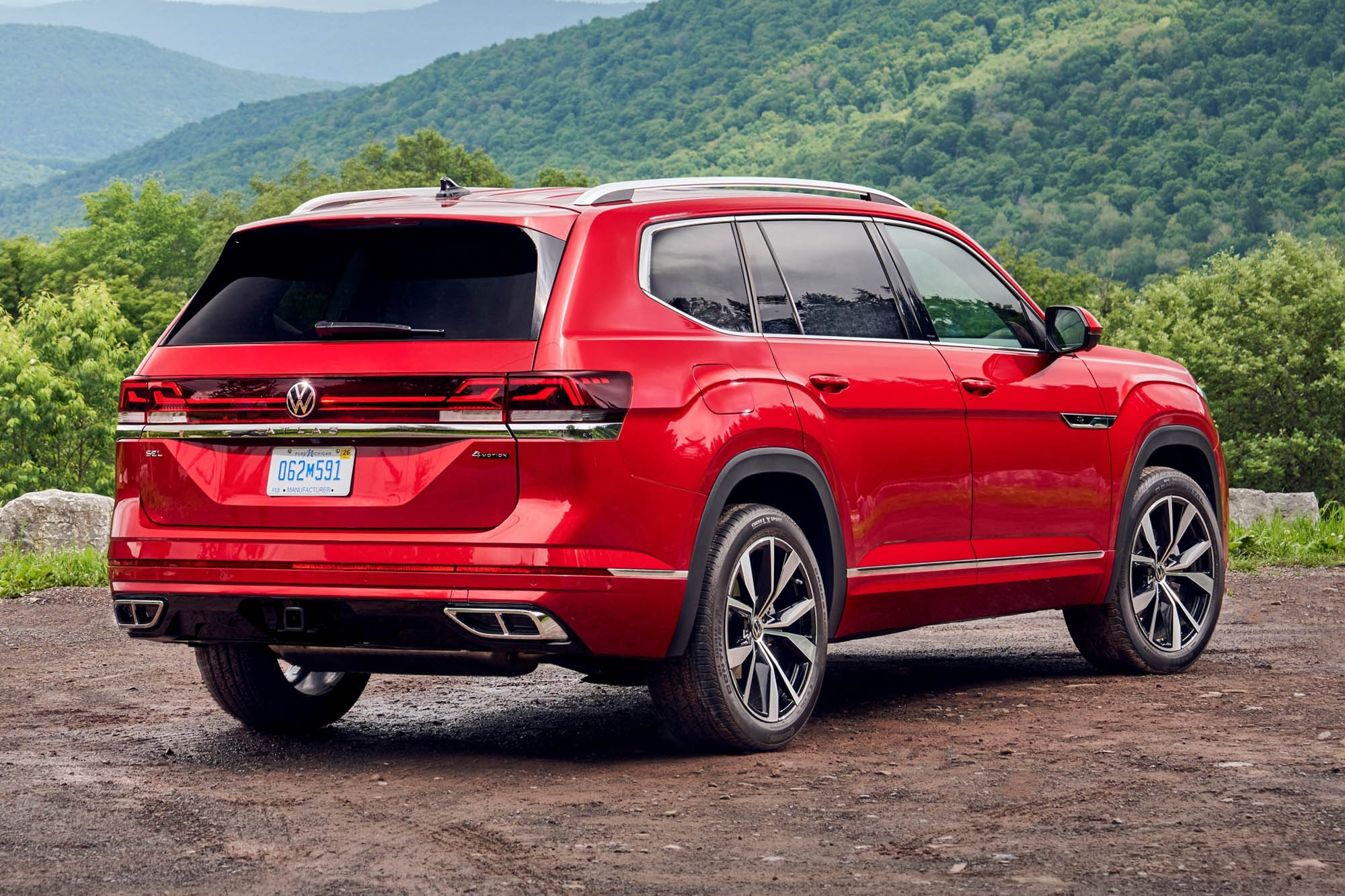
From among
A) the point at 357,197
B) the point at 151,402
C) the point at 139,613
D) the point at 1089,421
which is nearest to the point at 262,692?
the point at 139,613

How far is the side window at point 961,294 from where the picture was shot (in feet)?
21.1

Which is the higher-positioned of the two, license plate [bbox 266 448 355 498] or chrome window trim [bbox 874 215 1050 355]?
chrome window trim [bbox 874 215 1050 355]

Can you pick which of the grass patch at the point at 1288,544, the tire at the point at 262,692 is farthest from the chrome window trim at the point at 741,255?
the grass patch at the point at 1288,544

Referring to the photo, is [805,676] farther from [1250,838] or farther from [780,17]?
[780,17]

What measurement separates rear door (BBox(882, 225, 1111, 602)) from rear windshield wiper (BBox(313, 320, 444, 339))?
6.90ft

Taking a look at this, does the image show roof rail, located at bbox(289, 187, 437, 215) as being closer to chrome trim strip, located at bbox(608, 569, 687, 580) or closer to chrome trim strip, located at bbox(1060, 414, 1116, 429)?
chrome trim strip, located at bbox(608, 569, 687, 580)

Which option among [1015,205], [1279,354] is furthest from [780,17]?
[1279,354]

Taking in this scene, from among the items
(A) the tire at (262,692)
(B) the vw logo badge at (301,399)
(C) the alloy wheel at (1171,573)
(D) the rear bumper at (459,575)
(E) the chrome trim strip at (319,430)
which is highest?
(B) the vw logo badge at (301,399)

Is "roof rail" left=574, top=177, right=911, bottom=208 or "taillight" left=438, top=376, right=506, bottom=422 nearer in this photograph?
"taillight" left=438, top=376, right=506, bottom=422

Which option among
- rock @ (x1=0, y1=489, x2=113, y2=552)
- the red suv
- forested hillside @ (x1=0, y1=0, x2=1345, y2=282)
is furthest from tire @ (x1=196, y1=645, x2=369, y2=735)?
forested hillside @ (x1=0, y1=0, x2=1345, y2=282)

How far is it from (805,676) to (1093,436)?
6.34 feet

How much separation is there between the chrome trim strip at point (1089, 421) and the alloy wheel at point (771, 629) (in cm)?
171

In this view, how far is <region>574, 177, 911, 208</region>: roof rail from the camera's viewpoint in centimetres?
537

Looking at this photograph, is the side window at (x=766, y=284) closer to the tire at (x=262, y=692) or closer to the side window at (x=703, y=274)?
the side window at (x=703, y=274)
